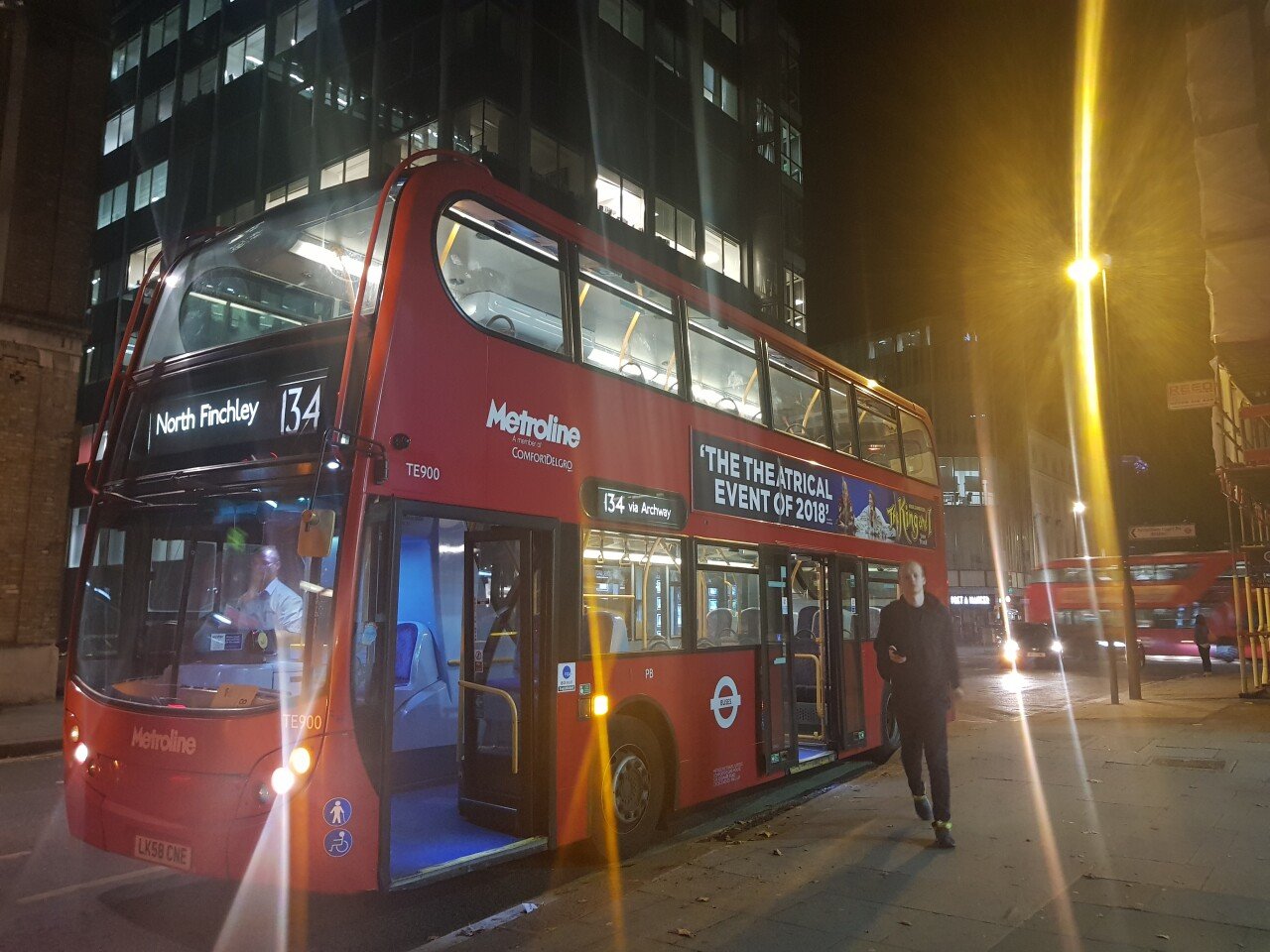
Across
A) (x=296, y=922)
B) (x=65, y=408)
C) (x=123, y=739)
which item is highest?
(x=65, y=408)

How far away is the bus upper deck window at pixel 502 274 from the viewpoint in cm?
555

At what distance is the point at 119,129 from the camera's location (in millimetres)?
35750

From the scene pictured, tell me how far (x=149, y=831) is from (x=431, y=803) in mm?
2635

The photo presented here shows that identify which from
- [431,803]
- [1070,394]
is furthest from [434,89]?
[1070,394]

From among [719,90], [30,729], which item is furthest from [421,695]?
[719,90]

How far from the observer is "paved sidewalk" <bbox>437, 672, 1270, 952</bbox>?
182 inches

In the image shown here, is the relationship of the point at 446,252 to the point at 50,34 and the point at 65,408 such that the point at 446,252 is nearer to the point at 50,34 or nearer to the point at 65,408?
the point at 65,408

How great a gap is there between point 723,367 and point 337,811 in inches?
201

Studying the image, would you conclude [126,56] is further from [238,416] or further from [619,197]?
[238,416]

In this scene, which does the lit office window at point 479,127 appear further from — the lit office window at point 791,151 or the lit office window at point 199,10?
the lit office window at point 791,151

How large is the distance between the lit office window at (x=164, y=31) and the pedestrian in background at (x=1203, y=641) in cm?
4057

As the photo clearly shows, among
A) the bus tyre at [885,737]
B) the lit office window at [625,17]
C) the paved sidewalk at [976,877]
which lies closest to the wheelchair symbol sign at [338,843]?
the paved sidewalk at [976,877]

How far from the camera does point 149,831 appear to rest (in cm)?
466

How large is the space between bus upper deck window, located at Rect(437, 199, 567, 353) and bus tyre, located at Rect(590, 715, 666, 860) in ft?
9.31
